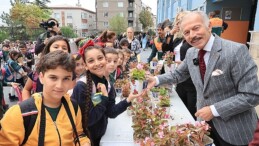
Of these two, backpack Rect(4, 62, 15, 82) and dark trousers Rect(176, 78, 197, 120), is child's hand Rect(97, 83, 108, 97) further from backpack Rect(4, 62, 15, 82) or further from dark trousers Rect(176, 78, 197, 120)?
backpack Rect(4, 62, 15, 82)

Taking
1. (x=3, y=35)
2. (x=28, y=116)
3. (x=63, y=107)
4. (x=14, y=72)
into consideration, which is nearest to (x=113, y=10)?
(x=3, y=35)

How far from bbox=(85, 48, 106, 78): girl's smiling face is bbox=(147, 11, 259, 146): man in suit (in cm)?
74

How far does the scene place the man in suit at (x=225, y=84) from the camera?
1.64m

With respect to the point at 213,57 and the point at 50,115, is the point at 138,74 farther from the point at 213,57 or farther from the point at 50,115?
the point at 50,115

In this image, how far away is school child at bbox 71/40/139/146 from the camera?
1.70 metres

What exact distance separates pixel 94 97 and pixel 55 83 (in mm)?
340

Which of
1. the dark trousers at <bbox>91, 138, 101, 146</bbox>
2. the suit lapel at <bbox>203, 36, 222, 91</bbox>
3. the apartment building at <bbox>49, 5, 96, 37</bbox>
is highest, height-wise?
the apartment building at <bbox>49, 5, 96, 37</bbox>

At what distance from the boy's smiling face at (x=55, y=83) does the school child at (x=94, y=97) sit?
199mm

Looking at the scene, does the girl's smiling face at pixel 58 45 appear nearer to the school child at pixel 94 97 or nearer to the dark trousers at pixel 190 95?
the school child at pixel 94 97

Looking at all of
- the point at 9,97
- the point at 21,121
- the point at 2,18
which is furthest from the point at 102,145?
the point at 2,18

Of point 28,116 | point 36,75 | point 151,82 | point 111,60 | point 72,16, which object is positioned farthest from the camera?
point 72,16

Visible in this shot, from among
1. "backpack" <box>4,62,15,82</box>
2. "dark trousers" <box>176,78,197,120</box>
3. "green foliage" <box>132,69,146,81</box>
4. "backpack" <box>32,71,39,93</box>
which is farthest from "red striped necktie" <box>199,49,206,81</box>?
"backpack" <box>4,62,15,82</box>

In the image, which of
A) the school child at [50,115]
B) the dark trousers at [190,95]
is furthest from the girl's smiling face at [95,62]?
the dark trousers at [190,95]

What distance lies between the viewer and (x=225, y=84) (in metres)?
1.71
